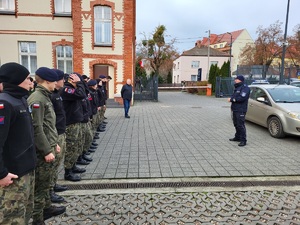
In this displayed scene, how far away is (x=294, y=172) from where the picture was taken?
4.75 metres

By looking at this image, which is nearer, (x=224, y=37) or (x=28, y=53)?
(x=28, y=53)

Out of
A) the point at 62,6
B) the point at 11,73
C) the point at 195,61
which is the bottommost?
the point at 11,73

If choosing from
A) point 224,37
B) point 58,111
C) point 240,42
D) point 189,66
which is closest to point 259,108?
point 58,111

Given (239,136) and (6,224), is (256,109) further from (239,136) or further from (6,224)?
(6,224)

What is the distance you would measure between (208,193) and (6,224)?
2.93 m

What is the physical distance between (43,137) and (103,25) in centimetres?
1404

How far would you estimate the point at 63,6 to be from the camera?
1566cm

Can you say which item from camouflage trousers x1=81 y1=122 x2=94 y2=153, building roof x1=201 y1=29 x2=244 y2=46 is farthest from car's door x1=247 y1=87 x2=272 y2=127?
building roof x1=201 y1=29 x2=244 y2=46

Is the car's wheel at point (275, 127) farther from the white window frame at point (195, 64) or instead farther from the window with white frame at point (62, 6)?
the white window frame at point (195, 64)

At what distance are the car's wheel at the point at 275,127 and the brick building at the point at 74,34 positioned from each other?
10.3m

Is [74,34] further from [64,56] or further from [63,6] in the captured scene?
[63,6]

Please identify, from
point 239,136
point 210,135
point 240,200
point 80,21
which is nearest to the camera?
point 240,200

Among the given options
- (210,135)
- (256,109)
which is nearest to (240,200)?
(210,135)

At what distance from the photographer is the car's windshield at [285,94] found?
7.60 meters
